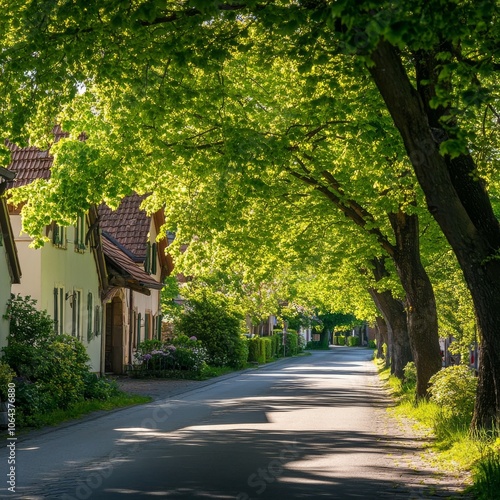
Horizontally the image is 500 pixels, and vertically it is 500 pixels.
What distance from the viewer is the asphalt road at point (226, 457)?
11.6m

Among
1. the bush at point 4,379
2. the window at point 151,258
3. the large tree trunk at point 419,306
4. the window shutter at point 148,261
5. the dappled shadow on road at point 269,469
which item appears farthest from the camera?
the window at point 151,258

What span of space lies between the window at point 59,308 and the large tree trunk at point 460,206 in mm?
20010

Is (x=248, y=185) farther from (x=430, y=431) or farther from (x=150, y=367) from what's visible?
(x=150, y=367)

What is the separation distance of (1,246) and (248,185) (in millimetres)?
6011

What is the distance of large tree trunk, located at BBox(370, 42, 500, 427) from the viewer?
11297mm

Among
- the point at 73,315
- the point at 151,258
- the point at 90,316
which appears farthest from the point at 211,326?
the point at 73,315

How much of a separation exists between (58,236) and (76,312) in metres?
3.13

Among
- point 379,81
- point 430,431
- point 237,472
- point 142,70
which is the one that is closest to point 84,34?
point 142,70

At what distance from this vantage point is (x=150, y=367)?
41875 millimetres

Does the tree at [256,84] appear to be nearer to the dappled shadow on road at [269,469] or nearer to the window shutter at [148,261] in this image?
the dappled shadow on road at [269,469]

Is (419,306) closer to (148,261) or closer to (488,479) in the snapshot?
(488,479)

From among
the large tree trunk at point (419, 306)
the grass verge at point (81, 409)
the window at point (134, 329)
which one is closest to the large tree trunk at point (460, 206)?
the large tree trunk at point (419, 306)

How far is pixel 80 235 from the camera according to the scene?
35.2 metres

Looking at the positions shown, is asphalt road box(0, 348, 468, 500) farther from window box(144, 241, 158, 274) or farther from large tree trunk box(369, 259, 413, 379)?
window box(144, 241, 158, 274)
